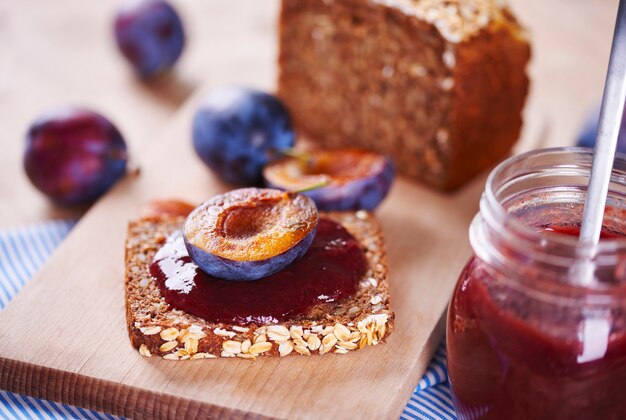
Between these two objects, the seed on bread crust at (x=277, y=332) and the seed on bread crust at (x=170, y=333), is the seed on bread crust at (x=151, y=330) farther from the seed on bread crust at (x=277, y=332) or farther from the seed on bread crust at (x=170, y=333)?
the seed on bread crust at (x=277, y=332)

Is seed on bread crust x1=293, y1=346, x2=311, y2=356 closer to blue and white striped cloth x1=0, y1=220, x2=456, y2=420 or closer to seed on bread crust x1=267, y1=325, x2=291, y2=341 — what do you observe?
seed on bread crust x1=267, y1=325, x2=291, y2=341

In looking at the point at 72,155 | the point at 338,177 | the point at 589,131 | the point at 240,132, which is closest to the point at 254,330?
the point at 338,177

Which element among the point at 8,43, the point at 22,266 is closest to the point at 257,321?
the point at 22,266

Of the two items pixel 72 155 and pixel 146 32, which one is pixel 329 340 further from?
pixel 146 32

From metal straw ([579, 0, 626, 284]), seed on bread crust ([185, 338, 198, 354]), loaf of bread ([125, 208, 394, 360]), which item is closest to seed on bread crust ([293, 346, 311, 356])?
loaf of bread ([125, 208, 394, 360])

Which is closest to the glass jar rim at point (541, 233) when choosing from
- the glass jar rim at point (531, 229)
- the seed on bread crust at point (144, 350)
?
the glass jar rim at point (531, 229)
